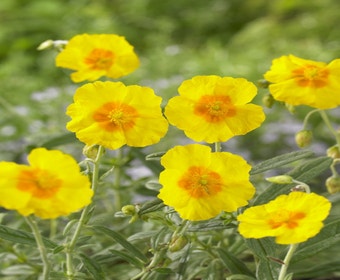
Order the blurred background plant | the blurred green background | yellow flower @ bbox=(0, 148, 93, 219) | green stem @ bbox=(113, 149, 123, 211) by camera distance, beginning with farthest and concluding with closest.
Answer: the blurred green background, the blurred background plant, green stem @ bbox=(113, 149, 123, 211), yellow flower @ bbox=(0, 148, 93, 219)

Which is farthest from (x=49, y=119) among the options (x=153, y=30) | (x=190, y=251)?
(x=153, y=30)

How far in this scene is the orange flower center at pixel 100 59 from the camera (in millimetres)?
1310

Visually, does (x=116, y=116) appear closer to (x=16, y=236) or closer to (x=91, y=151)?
(x=91, y=151)

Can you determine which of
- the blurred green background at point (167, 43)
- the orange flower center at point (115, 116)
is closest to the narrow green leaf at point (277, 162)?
the orange flower center at point (115, 116)

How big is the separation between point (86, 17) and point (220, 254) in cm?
307

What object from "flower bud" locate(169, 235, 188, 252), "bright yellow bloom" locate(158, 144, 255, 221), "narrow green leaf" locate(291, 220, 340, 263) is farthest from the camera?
"narrow green leaf" locate(291, 220, 340, 263)

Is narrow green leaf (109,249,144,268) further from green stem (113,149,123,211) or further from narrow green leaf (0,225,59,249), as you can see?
green stem (113,149,123,211)

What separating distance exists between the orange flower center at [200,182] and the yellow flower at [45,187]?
15 cm

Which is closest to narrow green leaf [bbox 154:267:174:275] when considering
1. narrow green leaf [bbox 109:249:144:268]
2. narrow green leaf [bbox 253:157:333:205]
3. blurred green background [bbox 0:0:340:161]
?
narrow green leaf [bbox 109:249:144:268]

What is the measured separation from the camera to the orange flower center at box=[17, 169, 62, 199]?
0.92m

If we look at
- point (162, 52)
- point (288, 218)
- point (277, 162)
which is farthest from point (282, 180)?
point (162, 52)

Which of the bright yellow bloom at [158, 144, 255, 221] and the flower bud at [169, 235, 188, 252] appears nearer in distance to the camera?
the bright yellow bloom at [158, 144, 255, 221]

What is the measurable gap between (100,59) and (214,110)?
30 cm

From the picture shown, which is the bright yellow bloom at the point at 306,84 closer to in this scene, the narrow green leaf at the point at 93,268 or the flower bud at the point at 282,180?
the flower bud at the point at 282,180
